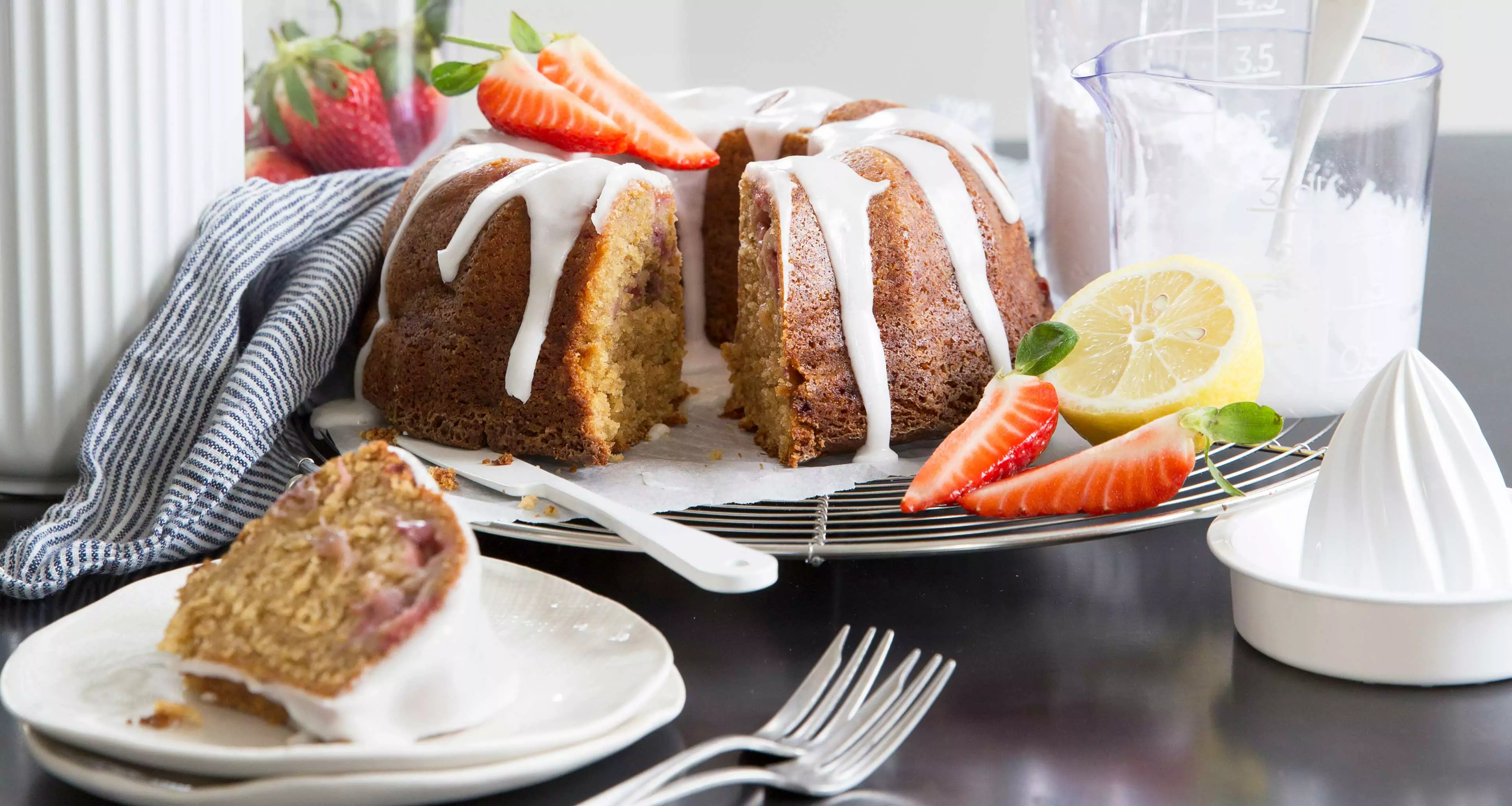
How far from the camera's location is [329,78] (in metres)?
1.71

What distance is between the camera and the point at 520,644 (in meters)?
0.94

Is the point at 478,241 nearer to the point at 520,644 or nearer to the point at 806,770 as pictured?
the point at 520,644

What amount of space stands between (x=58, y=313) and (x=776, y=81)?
116 inches

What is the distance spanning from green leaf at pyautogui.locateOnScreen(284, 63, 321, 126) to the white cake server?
0.59 meters

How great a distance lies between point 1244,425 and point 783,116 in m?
0.86

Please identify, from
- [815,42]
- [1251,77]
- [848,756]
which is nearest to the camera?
[848,756]

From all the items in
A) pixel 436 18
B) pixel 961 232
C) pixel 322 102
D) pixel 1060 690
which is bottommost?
pixel 1060 690

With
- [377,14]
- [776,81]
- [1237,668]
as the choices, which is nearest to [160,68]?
[377,14]

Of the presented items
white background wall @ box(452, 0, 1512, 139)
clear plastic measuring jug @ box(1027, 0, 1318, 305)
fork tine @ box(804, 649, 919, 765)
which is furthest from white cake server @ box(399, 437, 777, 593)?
white background wall @ box(452, 0, 1512, 139)

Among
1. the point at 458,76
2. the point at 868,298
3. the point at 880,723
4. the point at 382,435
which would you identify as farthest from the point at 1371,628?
the point at 458,76


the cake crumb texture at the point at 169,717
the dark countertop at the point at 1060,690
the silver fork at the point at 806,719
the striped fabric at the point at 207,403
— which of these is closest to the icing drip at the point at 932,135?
the dark countertop at the point at 1060,690

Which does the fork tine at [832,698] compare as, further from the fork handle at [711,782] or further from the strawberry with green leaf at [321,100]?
the strawberry with green leaf at [321,100]

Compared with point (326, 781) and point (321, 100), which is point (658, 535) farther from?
point (321, 100)

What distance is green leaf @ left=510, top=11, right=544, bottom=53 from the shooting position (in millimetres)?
1716
